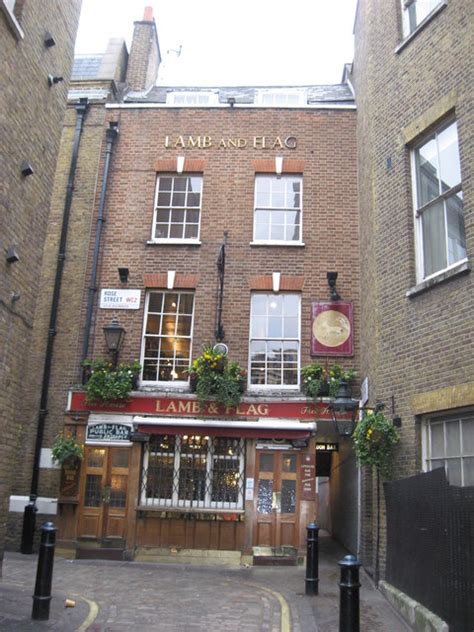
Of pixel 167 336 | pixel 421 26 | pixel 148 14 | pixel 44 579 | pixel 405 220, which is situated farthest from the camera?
pixel 148 14

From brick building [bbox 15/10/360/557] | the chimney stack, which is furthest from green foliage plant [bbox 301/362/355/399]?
the chimney stack

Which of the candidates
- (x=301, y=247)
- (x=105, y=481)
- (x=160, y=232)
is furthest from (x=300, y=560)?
(x=160, y=232)

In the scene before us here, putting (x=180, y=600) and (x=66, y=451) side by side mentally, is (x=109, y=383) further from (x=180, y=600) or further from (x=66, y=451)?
(x=180, y=600)

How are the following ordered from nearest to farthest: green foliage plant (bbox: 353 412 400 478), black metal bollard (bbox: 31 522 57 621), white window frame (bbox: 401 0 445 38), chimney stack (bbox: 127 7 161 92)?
black metal bollard (bbox: 31 522 57 621) < green foliage plant (bbox: 353 412 400 478) < white window frame (bbox: 401 0 445 38) < chimney stack (bbox: 127 7 161 92)

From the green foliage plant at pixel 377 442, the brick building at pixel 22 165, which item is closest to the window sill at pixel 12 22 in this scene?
the brick building at pixel 22 165

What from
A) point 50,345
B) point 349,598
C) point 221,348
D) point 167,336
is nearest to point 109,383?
point 167,336

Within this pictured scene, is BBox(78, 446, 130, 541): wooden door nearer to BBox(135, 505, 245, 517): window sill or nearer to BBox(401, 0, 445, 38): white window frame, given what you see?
BBox(135, 505, 245, 517): window sill

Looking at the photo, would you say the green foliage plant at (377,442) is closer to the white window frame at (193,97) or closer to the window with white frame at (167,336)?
the window with white frame at (167,336)

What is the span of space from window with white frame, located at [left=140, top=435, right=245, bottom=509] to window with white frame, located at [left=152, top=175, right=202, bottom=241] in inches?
175

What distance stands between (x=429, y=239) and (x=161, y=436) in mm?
6556

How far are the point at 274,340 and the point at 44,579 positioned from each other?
7.06m

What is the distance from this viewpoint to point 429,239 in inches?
343

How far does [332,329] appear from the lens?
1237 cm

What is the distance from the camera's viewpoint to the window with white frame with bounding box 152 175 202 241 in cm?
1340
